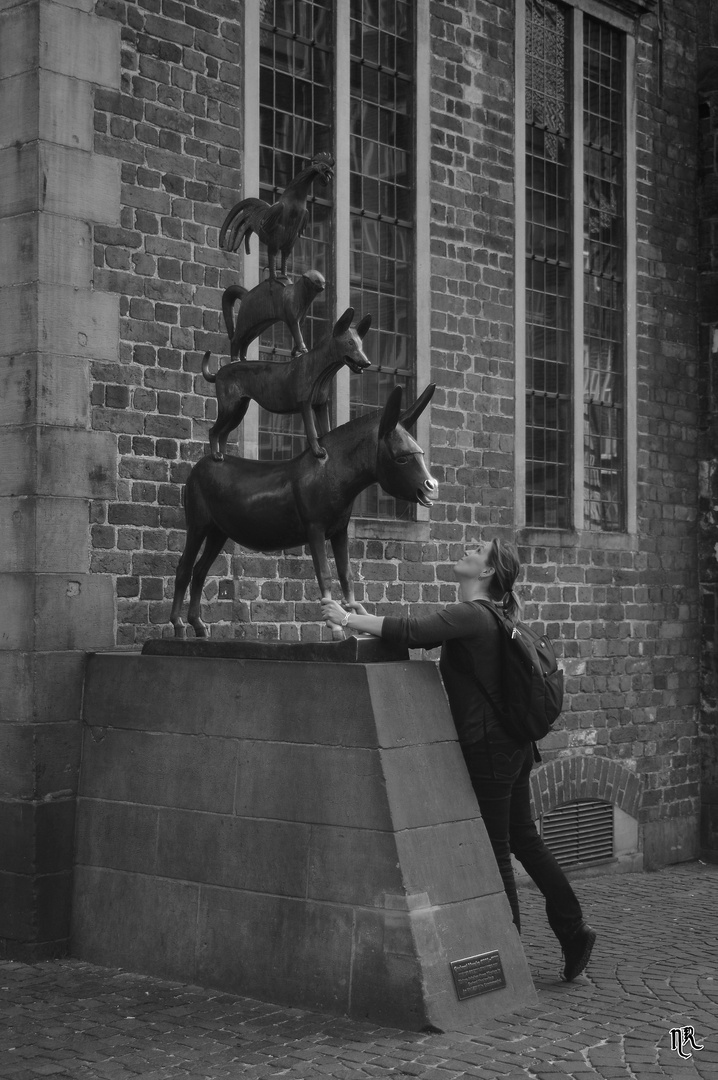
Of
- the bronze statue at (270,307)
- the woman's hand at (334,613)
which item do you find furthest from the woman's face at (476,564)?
the bronze statue at (270,307)

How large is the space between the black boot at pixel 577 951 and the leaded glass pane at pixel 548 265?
4.82m

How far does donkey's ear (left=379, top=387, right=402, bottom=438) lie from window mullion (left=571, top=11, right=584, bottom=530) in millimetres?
5158

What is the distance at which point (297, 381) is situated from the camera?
24.8ft

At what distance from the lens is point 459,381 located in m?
11.2

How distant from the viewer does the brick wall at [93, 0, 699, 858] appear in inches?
350

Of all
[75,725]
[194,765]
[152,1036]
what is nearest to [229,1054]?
[152,1036]

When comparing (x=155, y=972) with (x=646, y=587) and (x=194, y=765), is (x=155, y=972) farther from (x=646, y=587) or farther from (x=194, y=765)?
(x=646, y=587)

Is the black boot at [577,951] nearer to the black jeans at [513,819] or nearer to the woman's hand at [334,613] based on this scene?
the black jeans at [513,819]

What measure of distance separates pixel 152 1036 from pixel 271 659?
5.83ft

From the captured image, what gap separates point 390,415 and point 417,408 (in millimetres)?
131

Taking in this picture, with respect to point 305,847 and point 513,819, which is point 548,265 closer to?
point 513,819

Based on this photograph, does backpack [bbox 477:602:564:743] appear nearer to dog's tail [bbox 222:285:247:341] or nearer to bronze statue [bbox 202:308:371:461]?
bronze statue [bbox 202:308:371:461]

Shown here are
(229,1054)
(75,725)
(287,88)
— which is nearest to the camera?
(229,1054)

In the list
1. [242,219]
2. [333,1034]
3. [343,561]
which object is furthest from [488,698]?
[242,219]
